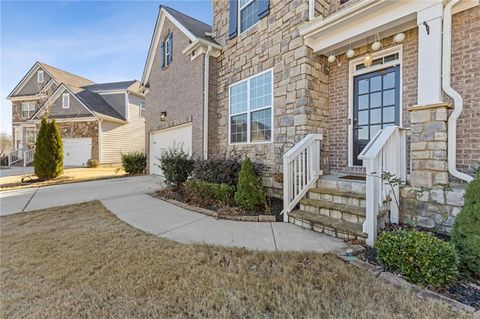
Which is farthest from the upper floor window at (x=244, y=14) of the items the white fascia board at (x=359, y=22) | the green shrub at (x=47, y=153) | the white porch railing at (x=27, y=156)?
the white porch railing at (x=27, y=156)

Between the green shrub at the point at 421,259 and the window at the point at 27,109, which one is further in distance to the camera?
the window at the point at 27,109

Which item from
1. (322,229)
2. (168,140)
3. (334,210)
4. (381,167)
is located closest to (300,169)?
(334,210)

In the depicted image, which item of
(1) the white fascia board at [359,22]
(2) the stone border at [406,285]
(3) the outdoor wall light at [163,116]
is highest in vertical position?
(1) the white fascia board at [359,22]

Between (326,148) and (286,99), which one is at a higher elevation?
(286,99)

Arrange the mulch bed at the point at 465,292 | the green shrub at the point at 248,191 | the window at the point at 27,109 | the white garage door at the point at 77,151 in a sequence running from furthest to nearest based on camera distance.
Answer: the window at the point at 27,109
the white garage door at the point at 77,151
the green shrub at the point at 248,191
the mulch bed at the point at 465,292

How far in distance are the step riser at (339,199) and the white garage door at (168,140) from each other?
503 centimetres

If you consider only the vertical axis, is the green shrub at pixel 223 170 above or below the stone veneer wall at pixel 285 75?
below

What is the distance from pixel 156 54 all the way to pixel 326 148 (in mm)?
9430

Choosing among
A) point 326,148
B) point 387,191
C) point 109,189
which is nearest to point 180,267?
point 387,191

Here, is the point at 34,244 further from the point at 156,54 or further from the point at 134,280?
the point at 156,54

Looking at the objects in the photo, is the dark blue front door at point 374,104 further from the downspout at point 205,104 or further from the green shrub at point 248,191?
the downspout at point 205,104

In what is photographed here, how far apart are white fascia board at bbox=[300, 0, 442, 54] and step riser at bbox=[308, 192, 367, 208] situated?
3066 millimetres

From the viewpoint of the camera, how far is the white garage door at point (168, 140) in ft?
28.5

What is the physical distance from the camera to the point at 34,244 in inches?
144
